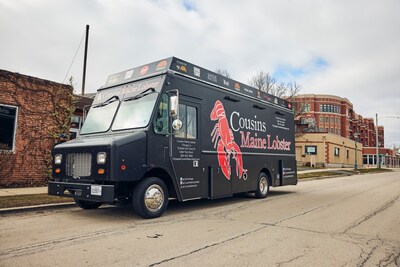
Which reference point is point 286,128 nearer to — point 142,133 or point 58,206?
point 142,133

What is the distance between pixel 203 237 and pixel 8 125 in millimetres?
10113

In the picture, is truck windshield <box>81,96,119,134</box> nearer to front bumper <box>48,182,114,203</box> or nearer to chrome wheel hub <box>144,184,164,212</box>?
front bumper <box>48,182,114,203</box>

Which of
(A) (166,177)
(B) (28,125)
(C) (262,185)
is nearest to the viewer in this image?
(A) (166,177)

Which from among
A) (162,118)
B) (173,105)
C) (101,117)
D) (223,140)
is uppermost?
(173,105)

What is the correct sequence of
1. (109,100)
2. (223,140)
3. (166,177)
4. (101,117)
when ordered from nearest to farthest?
(166,177) → (101,117) → (109,100) → (223,140)

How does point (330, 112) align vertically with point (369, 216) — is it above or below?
above

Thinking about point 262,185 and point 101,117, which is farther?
point 262,185

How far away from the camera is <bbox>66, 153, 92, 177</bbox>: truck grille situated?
7151 mm

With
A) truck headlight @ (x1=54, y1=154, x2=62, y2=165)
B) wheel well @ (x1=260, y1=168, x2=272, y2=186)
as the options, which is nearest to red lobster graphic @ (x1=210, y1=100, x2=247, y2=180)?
wheel well @ (x1=260, y1=168, x2=272, y2=186)

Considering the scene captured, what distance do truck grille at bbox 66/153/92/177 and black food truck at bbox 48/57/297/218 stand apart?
21 mm

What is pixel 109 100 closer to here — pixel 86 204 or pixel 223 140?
pixel 86 204

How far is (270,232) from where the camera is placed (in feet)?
20.7

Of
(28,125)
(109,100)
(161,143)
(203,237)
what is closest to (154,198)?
(161,143)

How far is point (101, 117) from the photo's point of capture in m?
8.41
